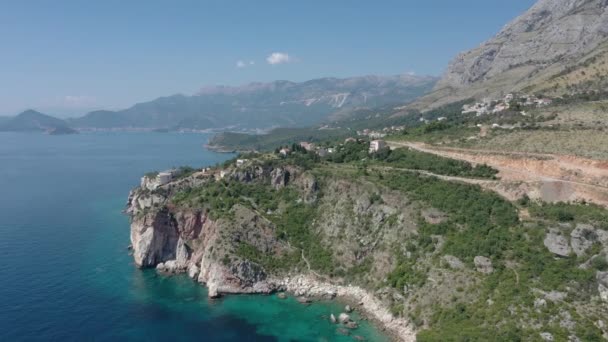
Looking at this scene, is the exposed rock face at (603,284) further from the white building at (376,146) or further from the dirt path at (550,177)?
the white building at (376,146)

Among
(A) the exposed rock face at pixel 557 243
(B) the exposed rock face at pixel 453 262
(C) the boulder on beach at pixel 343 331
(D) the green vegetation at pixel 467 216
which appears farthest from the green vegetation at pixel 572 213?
(C) the boulder on beach at pixel 343 331

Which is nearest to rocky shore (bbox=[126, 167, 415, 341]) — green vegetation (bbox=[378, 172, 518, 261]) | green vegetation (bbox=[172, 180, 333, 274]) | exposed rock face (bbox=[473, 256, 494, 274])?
green vegetation (bbox=[172, 180, 333, 274])

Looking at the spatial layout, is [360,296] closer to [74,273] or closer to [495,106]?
[74,273]

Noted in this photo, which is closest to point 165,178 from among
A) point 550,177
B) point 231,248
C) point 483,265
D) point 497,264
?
point 231,248

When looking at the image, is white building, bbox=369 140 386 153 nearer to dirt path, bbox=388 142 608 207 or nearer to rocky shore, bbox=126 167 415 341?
rocky shore, bbox=126 167 415 341

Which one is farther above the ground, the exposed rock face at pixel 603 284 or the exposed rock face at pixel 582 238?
the exposed rock face at pixel 582 238

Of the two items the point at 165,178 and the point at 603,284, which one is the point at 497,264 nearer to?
the point at 603,284
